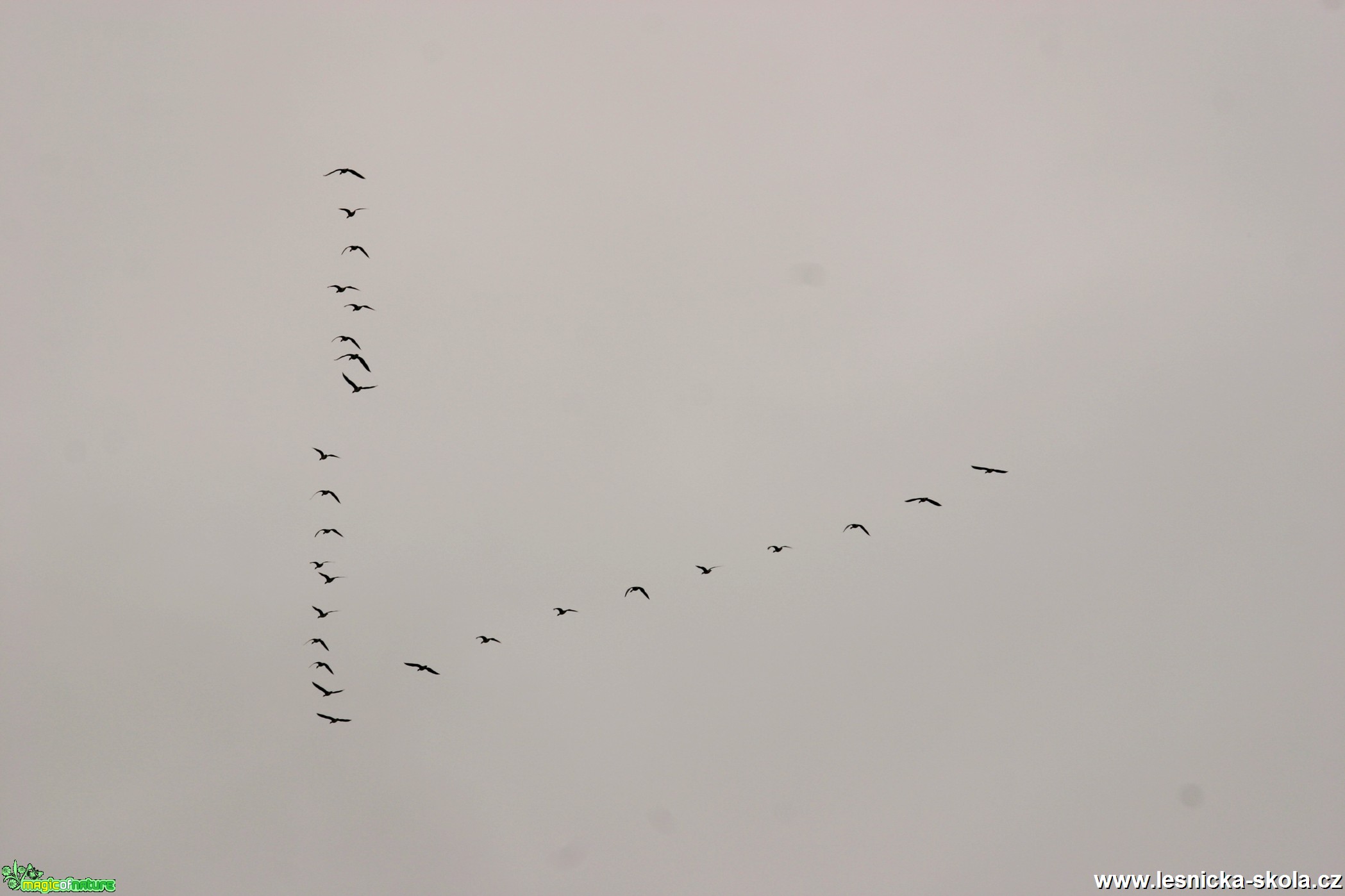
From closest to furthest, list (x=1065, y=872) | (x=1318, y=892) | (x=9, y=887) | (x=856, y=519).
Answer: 1. (x=9, y=887)
2. (x=1318, y=892)
3. (x=1065, y=872)
4. (x=856, y=519)

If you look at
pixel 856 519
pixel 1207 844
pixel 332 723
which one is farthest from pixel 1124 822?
pixel 332 723

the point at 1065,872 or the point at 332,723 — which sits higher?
the point at 332,723

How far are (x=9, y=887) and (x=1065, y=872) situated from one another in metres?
127

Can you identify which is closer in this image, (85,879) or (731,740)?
(85,879)

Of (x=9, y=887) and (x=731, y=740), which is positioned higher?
(x=731, y=740)

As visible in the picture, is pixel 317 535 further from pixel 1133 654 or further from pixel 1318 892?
pixel 1318 892

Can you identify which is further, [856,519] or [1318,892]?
[856,519]

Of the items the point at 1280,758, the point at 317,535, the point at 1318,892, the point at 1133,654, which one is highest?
the point at 317,535

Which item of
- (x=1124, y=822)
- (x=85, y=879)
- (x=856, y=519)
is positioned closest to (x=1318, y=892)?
(x=1124, y=822)

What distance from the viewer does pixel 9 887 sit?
122812 millimetres

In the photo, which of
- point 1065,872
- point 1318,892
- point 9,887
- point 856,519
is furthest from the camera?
point 856,519

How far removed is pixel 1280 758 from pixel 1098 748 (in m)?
23.7

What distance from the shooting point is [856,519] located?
154000 mm

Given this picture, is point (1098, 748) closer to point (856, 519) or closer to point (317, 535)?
point (856, 519)
